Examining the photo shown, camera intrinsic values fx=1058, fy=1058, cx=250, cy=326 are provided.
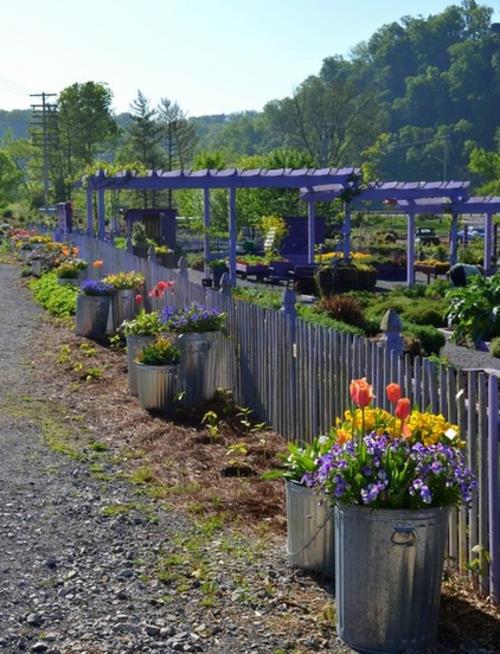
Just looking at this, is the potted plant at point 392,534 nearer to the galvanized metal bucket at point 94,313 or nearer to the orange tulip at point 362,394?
the orange tulip at point 362,394

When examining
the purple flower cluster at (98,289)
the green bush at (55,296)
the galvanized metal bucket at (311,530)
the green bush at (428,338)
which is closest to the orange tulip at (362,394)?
the galvanized metal bucket at (311,530)

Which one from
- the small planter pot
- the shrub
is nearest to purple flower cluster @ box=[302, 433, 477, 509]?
the shrub

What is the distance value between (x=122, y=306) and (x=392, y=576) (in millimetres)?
11822

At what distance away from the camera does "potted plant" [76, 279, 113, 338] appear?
52.0 ft

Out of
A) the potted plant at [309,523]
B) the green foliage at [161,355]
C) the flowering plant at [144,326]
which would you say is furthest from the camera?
the flowering plant at [144,326]

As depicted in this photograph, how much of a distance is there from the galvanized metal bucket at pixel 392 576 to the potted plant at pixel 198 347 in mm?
5552

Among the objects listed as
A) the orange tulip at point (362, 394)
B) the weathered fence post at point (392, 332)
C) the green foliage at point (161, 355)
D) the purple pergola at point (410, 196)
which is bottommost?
the green foliage at point (161, 355)

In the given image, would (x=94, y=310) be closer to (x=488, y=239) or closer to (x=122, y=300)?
(x=122, y=300)

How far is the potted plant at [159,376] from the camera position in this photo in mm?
10008

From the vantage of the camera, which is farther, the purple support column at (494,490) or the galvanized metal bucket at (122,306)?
the galvanized metal bucket at (122,306)

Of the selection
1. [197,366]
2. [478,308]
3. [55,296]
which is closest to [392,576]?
[197,366]

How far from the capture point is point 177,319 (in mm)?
10516

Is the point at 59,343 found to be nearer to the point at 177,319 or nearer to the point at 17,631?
the point at 177,319

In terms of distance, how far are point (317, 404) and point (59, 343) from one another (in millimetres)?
8283
